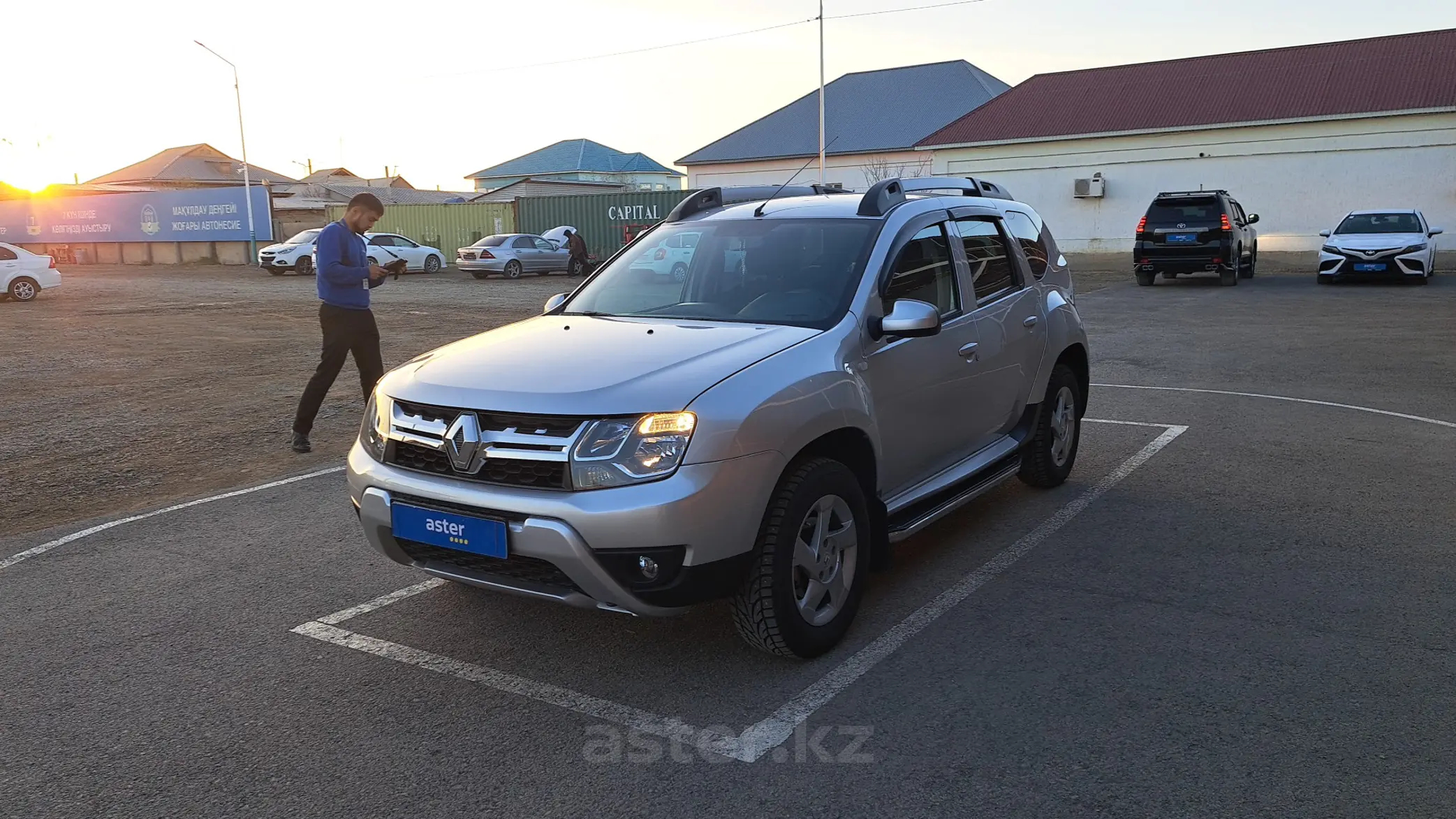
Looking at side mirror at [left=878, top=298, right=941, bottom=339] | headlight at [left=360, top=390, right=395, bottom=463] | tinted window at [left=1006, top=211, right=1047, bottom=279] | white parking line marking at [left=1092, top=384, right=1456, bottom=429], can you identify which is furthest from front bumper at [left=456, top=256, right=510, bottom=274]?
side mirror at [left=878, top=298, right=941, bottom=339]

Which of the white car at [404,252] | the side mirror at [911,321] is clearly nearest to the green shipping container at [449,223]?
the white car at [404,252]

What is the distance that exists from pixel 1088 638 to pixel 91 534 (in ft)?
17.2

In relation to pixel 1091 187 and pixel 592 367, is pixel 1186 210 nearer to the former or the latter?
pixel 1091 187

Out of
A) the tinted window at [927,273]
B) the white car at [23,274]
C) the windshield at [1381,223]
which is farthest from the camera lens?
the white car at [23,274]

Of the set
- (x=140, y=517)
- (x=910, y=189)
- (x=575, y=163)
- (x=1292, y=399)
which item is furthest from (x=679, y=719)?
(x=575, y=163)

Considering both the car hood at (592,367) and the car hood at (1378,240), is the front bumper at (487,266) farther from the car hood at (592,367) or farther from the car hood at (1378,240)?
the car hood at (592,367)

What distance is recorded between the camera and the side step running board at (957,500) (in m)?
4.59

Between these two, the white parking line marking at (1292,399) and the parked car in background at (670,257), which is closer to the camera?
the parked car in background at (670,257)

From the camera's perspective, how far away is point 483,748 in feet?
11.3

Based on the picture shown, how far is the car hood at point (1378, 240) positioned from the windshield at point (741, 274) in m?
20.3

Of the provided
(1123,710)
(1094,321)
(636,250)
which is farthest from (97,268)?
(1123,710)

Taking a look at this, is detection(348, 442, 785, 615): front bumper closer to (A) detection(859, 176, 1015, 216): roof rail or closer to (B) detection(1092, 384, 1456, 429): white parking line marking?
(A) detection(859, 176, 1015, 216): roof rail

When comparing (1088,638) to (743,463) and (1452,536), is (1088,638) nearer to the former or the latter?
(743,463)

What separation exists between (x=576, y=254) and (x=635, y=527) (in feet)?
99.4
